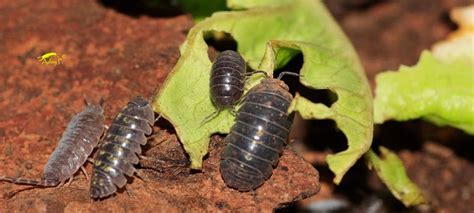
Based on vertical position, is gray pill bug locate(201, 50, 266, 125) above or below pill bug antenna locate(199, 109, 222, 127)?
above

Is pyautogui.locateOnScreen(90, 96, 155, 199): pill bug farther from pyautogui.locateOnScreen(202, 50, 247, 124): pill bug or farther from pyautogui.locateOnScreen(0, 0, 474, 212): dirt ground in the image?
pyautogui.locateOnScreen(202, 50, 247, 124): pill bug

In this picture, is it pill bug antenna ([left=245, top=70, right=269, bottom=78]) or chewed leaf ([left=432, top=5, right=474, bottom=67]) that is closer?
pill bug antenna ([left=245, top=70, right=269, bottom=78])

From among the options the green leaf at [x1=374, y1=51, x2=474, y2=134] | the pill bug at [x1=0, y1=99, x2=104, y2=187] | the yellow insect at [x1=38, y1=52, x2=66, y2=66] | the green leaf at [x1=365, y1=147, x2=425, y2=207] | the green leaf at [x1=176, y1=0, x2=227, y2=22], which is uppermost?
the yellow insect at [x1=38, y1=52, x2=66, y2=66]

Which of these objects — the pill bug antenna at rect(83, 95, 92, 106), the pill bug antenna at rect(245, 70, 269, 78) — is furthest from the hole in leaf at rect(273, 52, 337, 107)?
the pill bug antenna at rect(83, 95, 92, 106)

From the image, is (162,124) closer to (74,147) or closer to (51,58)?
(74,147)

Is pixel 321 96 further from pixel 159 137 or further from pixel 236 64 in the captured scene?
pixel 159 137

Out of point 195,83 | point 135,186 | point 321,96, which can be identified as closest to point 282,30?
point 321,96

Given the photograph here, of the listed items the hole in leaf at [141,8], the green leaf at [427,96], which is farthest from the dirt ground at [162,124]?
the green leaf at [427,96]
